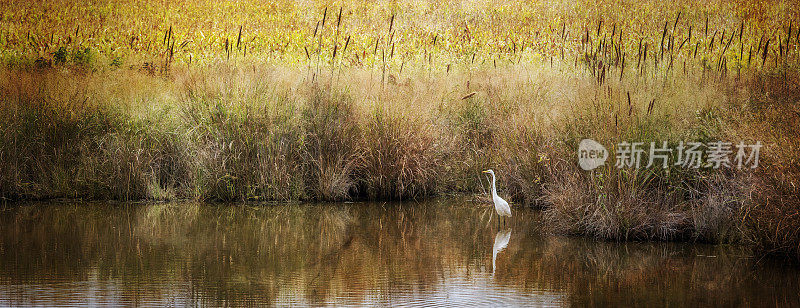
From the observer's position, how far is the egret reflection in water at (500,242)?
6354 millimetres

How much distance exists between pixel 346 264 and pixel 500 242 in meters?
1.50

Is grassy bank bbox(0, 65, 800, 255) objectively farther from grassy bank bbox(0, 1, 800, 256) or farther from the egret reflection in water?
the egret reflection in water

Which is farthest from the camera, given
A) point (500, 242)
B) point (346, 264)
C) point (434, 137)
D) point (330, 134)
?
point (434, 137)

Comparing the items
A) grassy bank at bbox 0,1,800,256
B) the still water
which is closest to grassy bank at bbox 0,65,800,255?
grassy bank at bbox 0,1,800,256

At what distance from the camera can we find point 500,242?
22.8ft

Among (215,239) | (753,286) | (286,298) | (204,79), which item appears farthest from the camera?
(204,79)

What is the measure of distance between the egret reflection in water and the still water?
0.01 metres

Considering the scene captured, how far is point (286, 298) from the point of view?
5051 millimetres

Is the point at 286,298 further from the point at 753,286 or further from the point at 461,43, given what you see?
the point at 461,43

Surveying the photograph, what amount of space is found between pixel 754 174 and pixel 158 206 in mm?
5636

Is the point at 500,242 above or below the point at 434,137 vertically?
below

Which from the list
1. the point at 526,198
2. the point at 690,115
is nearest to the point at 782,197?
the point at 690,115
